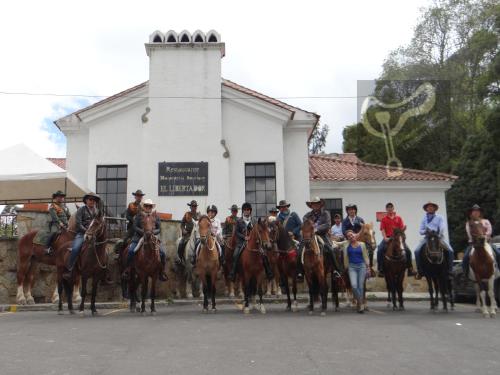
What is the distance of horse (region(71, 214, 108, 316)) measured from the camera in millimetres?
12266

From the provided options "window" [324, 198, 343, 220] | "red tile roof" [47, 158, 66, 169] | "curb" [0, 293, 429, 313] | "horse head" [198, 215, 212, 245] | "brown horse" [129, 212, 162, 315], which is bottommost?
"curb" [0, 293, 429, 313]

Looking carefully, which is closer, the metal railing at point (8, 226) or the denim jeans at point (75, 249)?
the denim jeans at point (75, 249)

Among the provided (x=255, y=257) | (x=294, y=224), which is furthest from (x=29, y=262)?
(x=294, y=224)

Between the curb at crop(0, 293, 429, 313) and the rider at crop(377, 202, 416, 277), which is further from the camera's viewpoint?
the curb at crop(0, 293, 429, 313)

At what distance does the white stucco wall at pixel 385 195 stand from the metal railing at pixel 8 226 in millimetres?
13367

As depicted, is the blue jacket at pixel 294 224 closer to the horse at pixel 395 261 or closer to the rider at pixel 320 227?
the rider at pixel 320 227

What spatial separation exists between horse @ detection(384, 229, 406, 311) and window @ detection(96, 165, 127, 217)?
509 inches

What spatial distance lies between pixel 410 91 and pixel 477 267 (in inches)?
1292

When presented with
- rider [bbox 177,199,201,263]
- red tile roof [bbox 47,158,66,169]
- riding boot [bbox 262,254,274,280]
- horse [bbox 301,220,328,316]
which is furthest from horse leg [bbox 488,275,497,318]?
red tile roof [bbox 47,158,66,169]

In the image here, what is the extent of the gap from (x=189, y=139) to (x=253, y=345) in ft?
50.8

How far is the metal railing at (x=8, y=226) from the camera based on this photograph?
16.3 meters

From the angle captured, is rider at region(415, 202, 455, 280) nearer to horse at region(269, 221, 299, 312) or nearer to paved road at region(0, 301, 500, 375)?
paved road at region(0, 301, 500, 375)

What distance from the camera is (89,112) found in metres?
22.5

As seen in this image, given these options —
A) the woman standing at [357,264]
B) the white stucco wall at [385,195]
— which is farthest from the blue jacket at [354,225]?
the white stucco wall at [385,195]
